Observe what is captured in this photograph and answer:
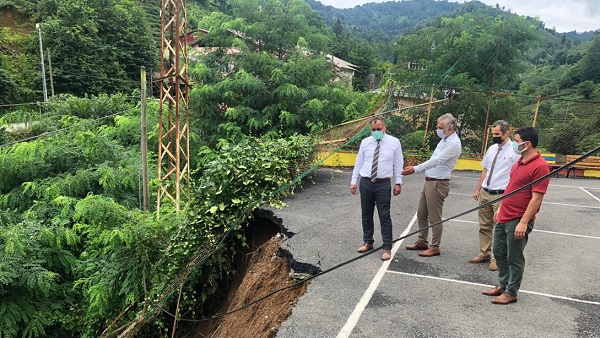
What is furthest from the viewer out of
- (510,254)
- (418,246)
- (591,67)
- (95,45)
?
(591,67)

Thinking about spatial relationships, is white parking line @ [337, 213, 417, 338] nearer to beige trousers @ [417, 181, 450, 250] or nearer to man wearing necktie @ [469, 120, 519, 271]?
beige trousers @ [417, 181, 450, 250]

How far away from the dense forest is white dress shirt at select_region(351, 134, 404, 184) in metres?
1.93

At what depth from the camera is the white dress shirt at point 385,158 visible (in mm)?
5391

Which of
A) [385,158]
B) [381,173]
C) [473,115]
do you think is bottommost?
[381,173]

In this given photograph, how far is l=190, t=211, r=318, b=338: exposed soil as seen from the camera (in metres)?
4.59

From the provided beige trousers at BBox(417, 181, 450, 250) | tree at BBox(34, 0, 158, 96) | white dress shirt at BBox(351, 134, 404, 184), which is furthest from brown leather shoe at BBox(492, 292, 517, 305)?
tree at BBox(34, 0, 158, 96)

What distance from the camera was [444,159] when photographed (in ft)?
17.7

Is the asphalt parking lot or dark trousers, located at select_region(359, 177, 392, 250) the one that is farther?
dark trousers, located at select_region(359, 177, 392, 250)

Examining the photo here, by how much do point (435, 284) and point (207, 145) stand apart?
9.52 m

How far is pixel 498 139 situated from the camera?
17.3 feet

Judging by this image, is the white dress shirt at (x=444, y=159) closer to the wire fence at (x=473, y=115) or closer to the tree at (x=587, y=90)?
the wire fence at (x=473, y=115)

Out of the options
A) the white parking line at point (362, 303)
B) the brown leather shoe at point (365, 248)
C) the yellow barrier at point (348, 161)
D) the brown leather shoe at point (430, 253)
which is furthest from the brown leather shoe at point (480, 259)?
the yellow barrier at point (348, 161)

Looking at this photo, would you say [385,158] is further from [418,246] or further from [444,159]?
[418,246]

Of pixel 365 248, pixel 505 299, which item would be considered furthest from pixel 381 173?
pixel 505 299
